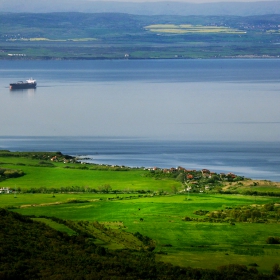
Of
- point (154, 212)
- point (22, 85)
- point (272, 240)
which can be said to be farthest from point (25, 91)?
point (272, 240)

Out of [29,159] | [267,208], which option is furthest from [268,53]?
[267,208]

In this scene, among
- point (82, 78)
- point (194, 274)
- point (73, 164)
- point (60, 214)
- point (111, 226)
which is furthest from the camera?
point (82, 78)

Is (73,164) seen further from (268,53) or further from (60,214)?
(268,53)

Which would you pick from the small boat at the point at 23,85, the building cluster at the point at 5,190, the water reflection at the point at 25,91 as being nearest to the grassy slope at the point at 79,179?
the building cluster at the point at 5,190

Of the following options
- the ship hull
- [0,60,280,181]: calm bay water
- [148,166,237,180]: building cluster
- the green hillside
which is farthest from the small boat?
the green hillside

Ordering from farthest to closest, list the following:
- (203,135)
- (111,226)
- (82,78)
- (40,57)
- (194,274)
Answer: (40,57) → (82,78) → (203,135) → (111,226) → (194,274)

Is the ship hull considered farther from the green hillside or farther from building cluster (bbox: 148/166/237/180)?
the green hillside

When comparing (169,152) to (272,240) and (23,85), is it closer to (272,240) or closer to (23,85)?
(272,240)

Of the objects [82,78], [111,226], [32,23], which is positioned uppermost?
[32,23]

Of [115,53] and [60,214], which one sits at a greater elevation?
[115,53]
